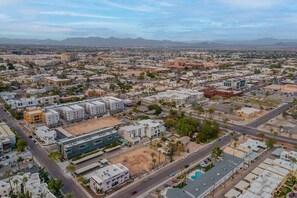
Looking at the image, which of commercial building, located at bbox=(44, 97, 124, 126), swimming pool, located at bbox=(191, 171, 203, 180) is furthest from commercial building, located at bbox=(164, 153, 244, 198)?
commercial building, located at bbox=(44, 97, 124, 126)

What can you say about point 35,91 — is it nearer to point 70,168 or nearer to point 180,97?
point 180,97

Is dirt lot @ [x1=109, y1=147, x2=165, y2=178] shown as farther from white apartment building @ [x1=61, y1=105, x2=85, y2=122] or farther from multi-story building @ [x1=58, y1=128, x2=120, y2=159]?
white apartment building @ [x1=61, y1=105, x2=85, y2=122]

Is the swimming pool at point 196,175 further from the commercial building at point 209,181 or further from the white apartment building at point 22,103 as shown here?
the white apartment building at point 22,103

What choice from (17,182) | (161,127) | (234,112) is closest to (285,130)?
(234,112)

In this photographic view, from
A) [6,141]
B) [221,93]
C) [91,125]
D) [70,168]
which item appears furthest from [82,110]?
[221,93]

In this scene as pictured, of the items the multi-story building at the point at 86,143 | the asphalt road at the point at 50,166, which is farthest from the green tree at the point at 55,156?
the multi-story building at the point at 86,143

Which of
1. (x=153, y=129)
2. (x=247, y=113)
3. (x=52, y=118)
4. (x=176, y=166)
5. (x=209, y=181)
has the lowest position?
(x=176, y=166)

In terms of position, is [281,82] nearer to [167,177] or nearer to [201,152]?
[201,152]
